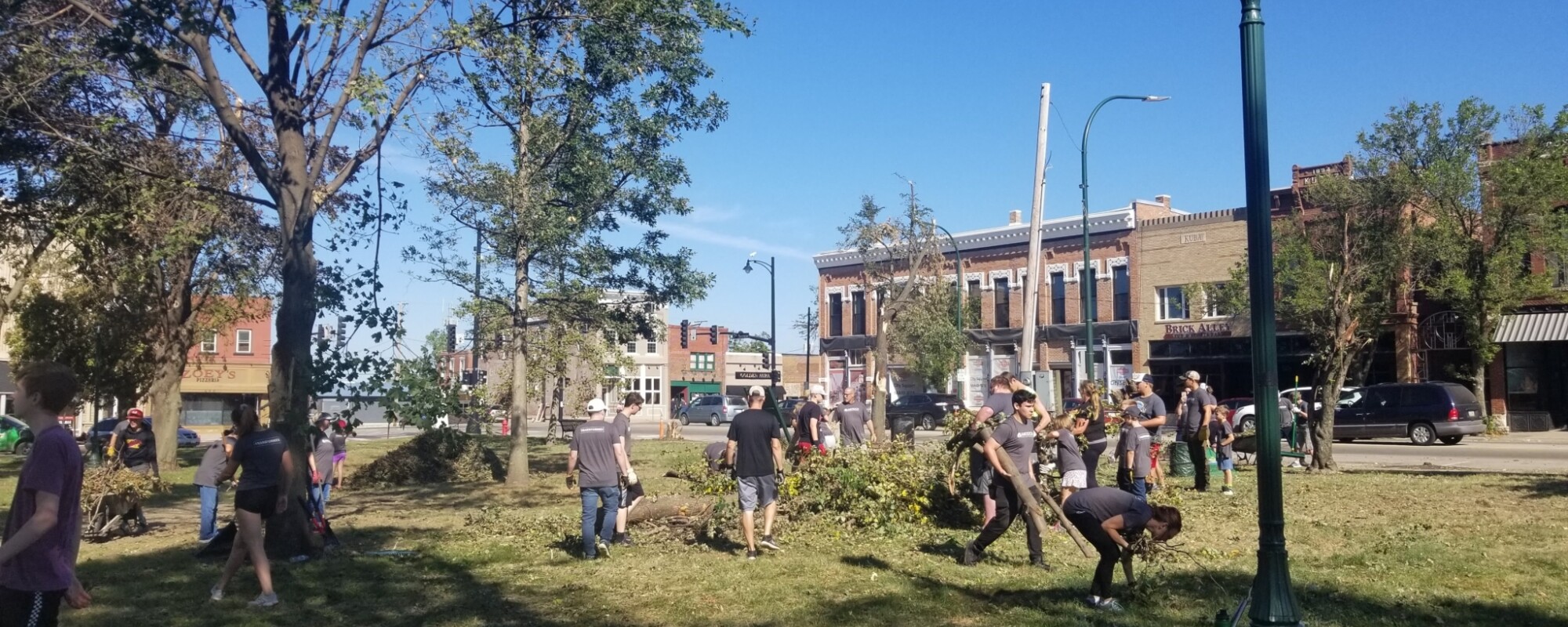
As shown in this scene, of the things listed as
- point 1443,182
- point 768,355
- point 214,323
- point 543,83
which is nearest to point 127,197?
point 543,83

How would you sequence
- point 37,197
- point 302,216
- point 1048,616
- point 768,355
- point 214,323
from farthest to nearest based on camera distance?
1. point 768,355
2. point 214,323
3. point 37,197
4. point 302,216
5. point 1048,616

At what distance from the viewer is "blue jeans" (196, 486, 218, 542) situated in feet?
39.5

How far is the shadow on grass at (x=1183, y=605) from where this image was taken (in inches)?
312

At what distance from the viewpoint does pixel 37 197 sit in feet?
46.7

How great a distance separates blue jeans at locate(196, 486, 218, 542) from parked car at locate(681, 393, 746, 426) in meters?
42.3

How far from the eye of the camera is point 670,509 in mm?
13312

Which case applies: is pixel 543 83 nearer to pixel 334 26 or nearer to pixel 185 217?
pixel 334 26

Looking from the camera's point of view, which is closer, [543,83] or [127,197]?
[127,197]

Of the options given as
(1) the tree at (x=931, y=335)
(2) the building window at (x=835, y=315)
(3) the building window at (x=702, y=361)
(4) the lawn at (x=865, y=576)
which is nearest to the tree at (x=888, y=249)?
(1) the tree at (x=931, y=335)

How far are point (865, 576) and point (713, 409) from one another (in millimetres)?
46330

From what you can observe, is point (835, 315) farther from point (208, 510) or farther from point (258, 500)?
point (258, 500)

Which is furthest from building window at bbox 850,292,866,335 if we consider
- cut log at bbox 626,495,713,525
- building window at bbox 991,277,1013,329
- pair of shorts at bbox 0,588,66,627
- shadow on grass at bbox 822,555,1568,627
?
pair of shorts at bbox 0,588,66,627

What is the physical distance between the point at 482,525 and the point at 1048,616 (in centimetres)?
743

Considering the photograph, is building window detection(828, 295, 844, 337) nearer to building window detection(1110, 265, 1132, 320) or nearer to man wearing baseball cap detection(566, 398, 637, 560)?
building window detection(1110, 265, 1132, 320)
